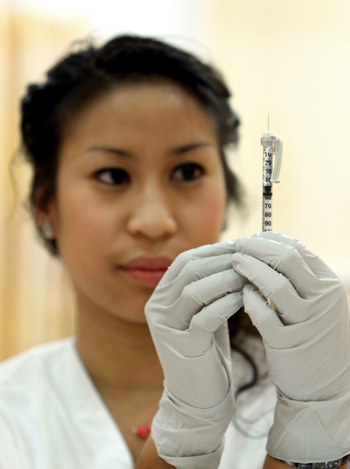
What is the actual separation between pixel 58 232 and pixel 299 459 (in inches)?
26.4

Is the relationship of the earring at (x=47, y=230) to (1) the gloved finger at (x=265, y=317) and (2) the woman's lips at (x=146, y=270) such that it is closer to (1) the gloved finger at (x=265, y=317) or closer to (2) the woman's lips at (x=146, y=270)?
(2) the woman's lips at (x=146, y=270)

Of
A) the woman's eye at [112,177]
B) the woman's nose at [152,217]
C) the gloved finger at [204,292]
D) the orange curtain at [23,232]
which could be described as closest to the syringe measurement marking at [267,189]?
the gloved finger at [204,292]

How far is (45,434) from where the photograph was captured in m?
0.89

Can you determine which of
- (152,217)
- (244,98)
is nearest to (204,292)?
(152,217)

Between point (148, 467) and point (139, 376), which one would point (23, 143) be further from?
point (148, 467)

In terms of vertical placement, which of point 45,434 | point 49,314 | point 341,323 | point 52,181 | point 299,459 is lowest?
point 49,314

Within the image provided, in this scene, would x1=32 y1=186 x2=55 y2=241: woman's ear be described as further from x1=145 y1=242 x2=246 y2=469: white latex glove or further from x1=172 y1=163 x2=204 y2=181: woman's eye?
x1=145 y1=242 x2=246 y2=469: white latex glove

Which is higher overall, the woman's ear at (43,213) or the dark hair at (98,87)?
the dark hair at (98,87)

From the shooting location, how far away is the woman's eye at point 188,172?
36.7 inches

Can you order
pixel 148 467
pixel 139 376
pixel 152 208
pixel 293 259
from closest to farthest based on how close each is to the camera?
pixel 293 259 < pixel 148 467 < pixel 152 208 < pixel 139 376

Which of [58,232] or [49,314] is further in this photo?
[49,314]

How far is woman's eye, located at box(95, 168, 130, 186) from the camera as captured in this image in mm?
932

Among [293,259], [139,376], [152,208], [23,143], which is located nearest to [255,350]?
[139,376]

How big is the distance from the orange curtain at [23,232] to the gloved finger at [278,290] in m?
1.58
